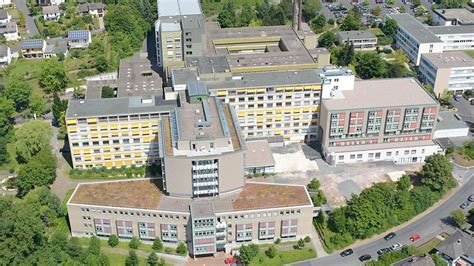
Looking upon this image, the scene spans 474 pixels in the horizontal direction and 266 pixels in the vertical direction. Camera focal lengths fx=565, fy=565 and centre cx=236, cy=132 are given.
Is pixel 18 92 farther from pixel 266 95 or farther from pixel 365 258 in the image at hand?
pixel 365 258

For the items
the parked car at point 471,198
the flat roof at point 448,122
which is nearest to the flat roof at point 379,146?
the flat roof at point 448,122

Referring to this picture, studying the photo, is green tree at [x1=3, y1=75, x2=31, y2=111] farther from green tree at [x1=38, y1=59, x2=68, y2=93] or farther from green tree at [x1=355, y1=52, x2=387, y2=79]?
green tree at [x1=355, y1=52, x2=387, y2=79]

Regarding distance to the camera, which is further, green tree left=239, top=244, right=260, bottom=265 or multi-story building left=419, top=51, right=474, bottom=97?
multi-story building left=419, top=51, right=474, bottom=97

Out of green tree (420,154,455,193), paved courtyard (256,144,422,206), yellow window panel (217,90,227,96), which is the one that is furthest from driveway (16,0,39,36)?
green tree (420,154,455,193)

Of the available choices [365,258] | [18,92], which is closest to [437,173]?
[365,258]

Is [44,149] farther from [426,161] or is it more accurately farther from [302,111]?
[426,161]

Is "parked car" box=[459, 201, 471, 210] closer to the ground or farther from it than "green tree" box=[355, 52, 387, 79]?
closer to the ground

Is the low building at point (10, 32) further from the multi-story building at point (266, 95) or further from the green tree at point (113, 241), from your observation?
the green tree at point (113, 241)

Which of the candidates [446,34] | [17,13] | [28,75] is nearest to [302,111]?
[446,34]

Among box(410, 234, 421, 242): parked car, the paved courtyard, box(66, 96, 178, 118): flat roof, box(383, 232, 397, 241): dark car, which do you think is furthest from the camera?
box(66, 96, 178, 118): flat roof
